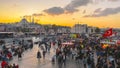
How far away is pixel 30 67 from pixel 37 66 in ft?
2.87

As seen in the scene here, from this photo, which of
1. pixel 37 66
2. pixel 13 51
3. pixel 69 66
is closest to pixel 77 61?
pixel 69 66

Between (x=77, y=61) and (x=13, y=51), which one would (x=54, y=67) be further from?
(x=13, y=51)

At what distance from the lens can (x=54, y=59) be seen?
3038 centimetres

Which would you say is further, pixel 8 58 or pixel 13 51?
pixel 13 51

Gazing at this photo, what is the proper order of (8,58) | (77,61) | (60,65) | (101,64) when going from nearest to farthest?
(101,64), (60,65), (77,61), (8,58)

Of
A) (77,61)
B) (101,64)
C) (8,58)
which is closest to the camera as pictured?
(101,64)

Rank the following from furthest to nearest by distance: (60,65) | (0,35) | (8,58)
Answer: (0,35) < (8,58) < (60,65)

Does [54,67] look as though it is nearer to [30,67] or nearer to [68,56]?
[30,67]

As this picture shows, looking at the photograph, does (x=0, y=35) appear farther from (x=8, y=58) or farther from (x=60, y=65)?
(x=60, y=65)

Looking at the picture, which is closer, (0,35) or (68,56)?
(68,56)

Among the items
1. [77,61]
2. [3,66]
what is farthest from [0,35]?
[3,66]

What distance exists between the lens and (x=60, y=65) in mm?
26250

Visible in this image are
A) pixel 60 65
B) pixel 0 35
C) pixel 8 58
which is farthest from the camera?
pixel 0 35

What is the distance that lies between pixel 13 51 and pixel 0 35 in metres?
34.9
